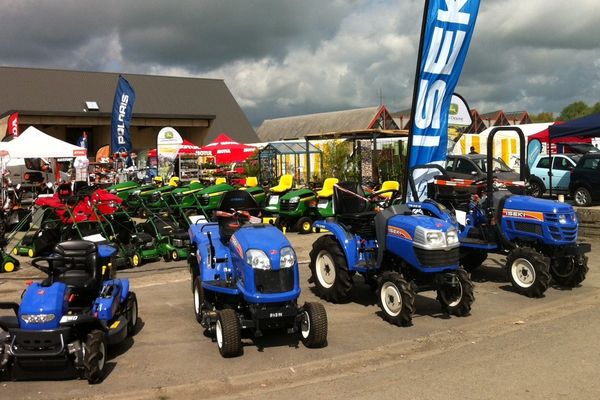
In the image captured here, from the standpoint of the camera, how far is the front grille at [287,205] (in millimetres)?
15410

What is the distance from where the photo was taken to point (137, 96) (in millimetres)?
46781

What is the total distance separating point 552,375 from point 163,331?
13.6ft

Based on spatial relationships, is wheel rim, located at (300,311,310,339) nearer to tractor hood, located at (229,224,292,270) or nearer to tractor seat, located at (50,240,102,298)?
tractor hood, located at (229,224,292,270)

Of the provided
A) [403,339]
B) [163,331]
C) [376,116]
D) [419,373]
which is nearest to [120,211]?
[163,331]

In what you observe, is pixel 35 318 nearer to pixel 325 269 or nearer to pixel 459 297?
pixel 325 269

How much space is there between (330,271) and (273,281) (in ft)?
8.11

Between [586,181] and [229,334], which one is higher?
[586,181]

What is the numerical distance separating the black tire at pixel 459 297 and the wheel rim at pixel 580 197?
39.8ft

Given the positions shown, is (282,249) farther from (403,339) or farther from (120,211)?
(120,211)

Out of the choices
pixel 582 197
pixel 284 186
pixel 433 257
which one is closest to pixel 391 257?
pixel 433 257

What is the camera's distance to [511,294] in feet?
27.0

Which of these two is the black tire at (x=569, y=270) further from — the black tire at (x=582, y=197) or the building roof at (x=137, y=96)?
the building roof at (x=137, y=96)

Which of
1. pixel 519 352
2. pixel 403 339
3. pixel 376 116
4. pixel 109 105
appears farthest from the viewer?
pixel 376 116

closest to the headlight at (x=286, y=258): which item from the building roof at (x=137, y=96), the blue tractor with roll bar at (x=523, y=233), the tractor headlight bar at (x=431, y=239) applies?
the tractor headlight bar at (x=431, y=239)
